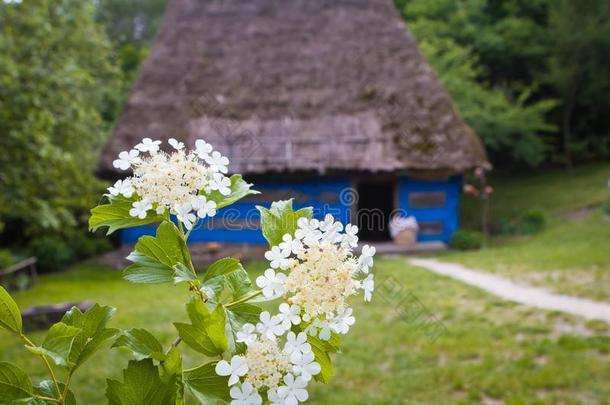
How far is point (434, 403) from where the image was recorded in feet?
11.6

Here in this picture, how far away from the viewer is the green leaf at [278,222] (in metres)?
0.68

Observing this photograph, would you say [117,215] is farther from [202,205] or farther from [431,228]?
[431,228]

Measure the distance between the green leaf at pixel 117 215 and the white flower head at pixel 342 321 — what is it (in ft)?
0.80

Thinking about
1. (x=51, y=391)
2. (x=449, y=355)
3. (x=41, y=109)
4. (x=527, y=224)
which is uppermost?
(x=41, y=109)

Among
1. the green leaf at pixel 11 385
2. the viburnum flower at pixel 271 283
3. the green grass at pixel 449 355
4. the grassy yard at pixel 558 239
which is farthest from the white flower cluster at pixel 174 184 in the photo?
the grassy yard at pixel 558 239

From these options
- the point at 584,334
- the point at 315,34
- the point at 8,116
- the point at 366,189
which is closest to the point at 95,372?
the point at 8,116

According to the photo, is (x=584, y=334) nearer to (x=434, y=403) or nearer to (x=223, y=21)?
(x=434, y=403)

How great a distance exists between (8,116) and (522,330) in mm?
5168

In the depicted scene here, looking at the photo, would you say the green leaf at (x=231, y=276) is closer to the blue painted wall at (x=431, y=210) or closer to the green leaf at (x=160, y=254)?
the green leaf at (x=160, y=254)

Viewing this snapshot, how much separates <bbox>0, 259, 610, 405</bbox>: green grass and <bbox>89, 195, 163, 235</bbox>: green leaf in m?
3.10

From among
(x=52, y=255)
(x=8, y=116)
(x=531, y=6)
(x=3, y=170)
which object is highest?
(x=531, y=6)

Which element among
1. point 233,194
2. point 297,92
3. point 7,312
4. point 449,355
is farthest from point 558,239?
point 7,312

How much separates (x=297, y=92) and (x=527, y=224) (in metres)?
5.28

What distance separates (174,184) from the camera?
65cm
